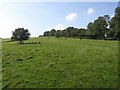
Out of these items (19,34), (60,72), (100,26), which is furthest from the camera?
(100,26)

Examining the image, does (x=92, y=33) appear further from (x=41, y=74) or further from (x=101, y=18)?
(x=41, y=74)

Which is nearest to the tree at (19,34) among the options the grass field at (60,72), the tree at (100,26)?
the grass field at (60,72)

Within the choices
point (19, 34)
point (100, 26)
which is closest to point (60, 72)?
point (19, 34)

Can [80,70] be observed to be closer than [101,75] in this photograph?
No

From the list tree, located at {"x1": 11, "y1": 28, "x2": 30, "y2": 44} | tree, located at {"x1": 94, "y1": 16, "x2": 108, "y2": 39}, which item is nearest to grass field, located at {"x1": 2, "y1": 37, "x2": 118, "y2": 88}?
tree, located at {"x1": 11, "y1": 28, "x2": 30, "y2": 44}

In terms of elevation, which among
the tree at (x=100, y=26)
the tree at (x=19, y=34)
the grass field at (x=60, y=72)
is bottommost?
the grass field at (x=60, y=72)

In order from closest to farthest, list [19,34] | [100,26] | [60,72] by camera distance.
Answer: [60,72] < [19,34] < [100,26]

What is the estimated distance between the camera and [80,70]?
29.1 metres

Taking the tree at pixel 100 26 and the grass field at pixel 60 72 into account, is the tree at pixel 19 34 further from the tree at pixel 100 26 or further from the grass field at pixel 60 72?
the tree at pixel 100 26

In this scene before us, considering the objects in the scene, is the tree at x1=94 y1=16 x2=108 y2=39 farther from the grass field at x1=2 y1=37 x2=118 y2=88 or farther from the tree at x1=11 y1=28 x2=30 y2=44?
the grass field at x1=2 y1=37 x2=118 y2=88

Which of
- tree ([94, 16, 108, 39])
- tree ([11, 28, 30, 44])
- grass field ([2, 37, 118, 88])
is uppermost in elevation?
tree ([94, 16, 108, 39])

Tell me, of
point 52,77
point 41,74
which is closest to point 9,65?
point 41,74

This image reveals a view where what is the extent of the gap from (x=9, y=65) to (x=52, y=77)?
34.8 ft

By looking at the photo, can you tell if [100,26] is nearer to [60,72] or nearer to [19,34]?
[19,34]
